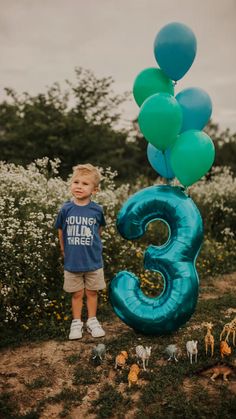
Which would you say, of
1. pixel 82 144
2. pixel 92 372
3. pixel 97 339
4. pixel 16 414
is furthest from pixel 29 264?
pixel 82 144

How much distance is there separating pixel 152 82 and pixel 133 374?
2378 millimetres

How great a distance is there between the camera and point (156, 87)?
11.8 feet

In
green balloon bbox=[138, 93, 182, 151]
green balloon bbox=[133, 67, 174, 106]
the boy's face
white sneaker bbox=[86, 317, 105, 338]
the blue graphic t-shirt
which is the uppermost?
green balloon bbox=[133, 67, 174, 106]

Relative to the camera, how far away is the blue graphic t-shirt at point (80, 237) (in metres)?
3.60

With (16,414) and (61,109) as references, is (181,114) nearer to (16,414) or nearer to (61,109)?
(16,414)

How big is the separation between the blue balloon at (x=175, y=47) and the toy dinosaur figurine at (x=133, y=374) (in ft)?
7.95

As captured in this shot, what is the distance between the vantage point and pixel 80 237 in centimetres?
360

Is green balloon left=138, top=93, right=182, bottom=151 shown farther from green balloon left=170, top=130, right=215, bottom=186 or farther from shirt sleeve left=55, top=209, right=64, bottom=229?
shirt sleeve left=55, top=209, right=64, bottom=229

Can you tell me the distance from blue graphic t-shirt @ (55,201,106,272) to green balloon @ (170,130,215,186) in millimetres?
842

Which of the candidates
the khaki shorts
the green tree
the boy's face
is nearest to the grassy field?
the khaki shorts

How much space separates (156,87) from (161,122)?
18.4 inches

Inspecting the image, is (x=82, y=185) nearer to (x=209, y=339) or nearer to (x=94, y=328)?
(x=94, y=328)

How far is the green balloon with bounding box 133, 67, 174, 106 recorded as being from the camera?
3600 millimetres

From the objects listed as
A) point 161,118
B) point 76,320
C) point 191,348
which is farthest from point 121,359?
point 161,118
